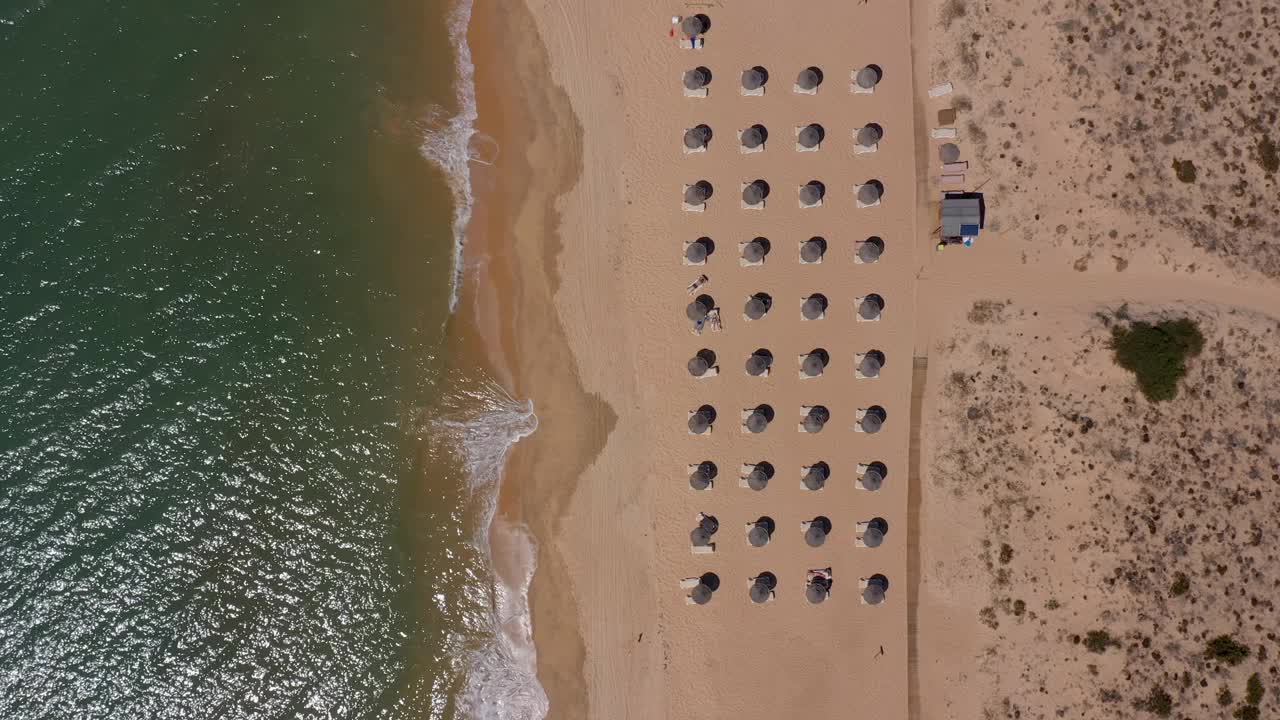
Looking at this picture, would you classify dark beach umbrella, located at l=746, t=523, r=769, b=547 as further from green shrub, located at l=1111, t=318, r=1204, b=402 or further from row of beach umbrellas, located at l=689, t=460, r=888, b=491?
green shrub, located at l=1111, t=318, r=1204, b=402

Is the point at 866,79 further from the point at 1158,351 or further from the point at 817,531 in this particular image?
the point at 817,531

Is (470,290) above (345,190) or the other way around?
the other way around

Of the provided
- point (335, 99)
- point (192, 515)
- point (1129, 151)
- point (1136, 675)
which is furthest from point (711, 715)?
point (335, 99)

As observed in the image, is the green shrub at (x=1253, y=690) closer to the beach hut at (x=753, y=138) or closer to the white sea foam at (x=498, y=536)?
the white sea foam at (x=498, y=536)

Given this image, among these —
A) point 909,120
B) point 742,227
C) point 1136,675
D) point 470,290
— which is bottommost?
point 1136,675

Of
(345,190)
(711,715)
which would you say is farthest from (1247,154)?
(345,190)

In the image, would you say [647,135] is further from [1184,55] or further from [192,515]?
[192,515]

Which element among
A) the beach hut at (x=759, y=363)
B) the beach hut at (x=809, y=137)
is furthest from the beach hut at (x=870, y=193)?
the beach hut at (x=759, y=363)
